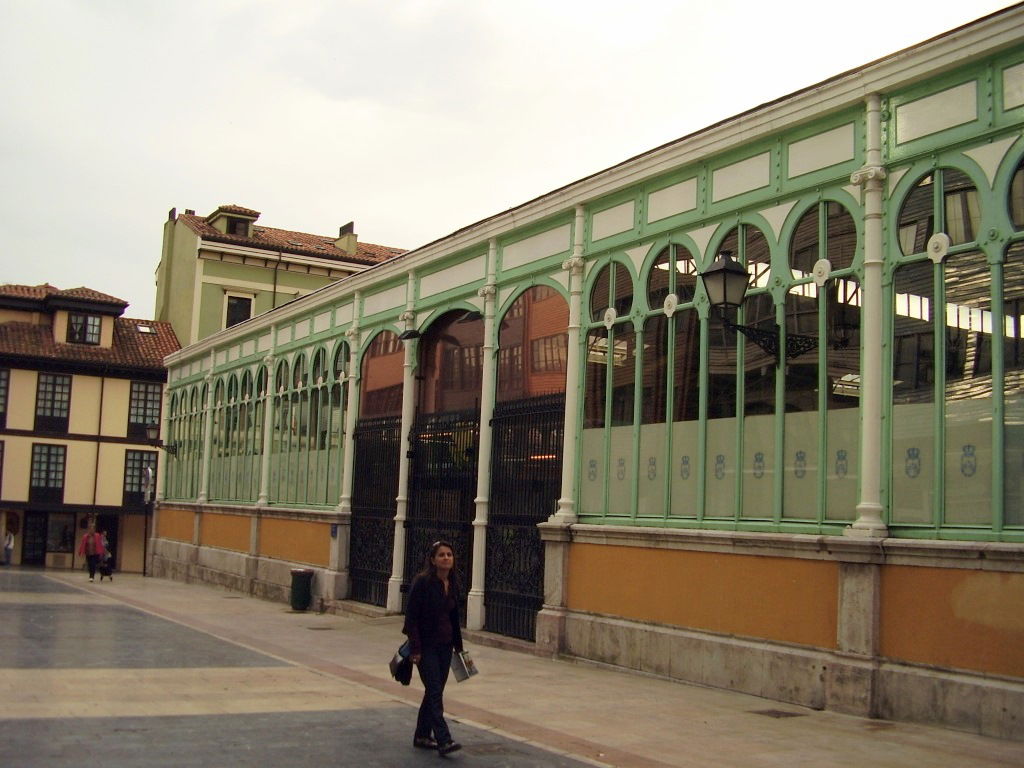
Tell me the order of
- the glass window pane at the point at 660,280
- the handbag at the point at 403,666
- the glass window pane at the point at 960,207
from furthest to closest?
the glass window pane at the point at 660,280
the glass window pane at the point at 960,207
the handbag at the point at 403,666

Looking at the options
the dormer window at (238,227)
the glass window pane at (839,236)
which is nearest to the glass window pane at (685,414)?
the glass window pane at (839,236)

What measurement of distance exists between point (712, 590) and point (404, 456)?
924cm

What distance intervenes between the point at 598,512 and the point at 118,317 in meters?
40.4

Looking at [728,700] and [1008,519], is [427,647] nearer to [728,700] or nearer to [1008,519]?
[728,700]

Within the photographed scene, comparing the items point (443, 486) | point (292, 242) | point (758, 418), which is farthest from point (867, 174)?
point (292, 242)

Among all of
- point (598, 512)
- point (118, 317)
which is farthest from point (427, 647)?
point (118, 317)

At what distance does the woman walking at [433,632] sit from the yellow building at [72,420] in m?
41.5

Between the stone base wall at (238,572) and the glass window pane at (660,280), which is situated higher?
the glass window pane at (660,280)

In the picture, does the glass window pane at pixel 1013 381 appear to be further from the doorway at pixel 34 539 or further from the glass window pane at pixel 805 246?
the doorway at pixel 34 539

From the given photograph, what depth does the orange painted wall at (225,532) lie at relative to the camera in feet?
97.2

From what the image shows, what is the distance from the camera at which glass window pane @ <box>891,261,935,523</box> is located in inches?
443

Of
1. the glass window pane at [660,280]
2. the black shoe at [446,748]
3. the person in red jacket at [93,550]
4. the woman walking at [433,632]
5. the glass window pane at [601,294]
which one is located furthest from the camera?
the person in red jacket at [93,550]

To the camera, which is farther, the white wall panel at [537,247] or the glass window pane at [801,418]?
the white wall panel at [537,247]

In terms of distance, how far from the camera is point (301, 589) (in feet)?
78.6
